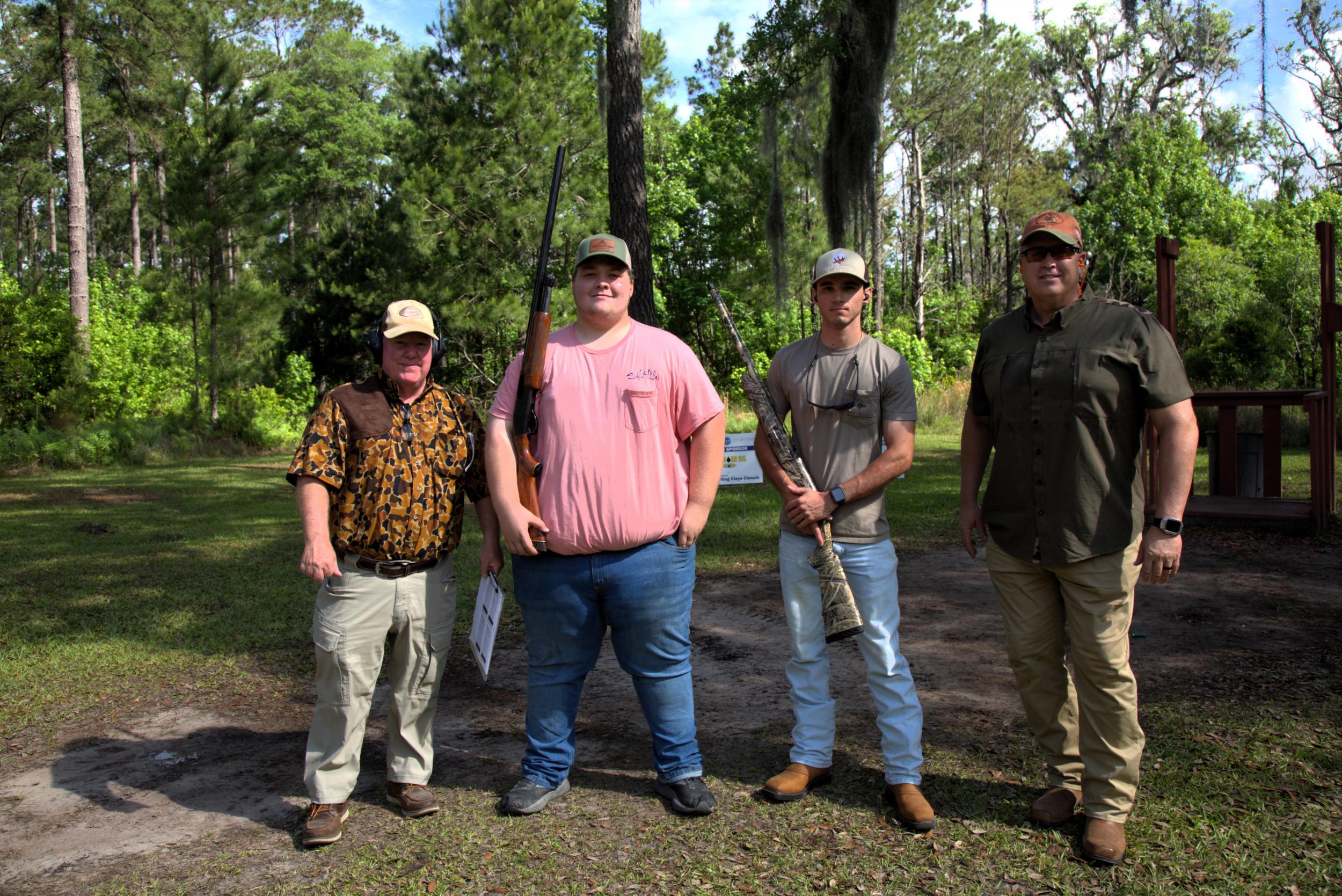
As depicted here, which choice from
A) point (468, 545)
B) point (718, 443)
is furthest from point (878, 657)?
point (468, 545)

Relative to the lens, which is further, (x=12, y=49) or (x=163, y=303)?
(x=12, y=49)

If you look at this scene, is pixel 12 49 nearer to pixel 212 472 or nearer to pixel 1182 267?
pixel 212 472

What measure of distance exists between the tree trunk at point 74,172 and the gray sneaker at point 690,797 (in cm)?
2273

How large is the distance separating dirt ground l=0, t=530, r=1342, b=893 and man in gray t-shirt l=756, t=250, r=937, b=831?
0.51 meters

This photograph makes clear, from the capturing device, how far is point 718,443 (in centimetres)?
350

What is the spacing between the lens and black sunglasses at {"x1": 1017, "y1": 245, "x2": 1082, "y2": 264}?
3.27 metres

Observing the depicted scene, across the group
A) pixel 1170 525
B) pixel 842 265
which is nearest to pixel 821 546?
pixel 842 265

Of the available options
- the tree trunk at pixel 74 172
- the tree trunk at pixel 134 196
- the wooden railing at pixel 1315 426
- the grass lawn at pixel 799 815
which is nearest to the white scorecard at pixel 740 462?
the grass lawn at pixel 799 815

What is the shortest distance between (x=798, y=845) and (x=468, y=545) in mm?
7006

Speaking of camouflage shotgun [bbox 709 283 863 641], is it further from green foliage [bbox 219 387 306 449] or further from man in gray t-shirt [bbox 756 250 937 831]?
green foliage [bbox 219 387 306 449]

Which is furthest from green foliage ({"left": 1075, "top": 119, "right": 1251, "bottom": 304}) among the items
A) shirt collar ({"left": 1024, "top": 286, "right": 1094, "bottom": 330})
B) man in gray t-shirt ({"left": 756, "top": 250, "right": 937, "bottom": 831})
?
man in gray t-shirt ({"left": 756, "top": 250, "right": 937, "bottom": 831})

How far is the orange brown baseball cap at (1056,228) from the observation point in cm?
324

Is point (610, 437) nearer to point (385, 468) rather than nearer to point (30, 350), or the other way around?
point (385, 468)

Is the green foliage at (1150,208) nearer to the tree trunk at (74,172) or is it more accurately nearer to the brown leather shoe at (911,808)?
the tree trunk at (74,172)
